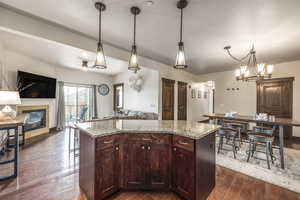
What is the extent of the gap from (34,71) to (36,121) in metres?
1.79

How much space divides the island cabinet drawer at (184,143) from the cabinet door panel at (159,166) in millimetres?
143

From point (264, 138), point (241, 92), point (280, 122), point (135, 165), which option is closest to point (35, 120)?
point (135, 165)

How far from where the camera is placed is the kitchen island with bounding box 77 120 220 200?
167 cm

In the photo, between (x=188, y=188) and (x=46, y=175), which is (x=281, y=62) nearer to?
(x=188, y=188)

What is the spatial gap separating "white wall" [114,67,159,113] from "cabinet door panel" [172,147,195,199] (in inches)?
125

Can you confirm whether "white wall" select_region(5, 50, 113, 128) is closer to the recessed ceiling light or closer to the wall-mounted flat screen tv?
the wall-mounted flat screen tv

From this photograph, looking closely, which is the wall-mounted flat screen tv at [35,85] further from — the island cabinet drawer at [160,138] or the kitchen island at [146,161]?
the island cabinet drawer at [160,138]

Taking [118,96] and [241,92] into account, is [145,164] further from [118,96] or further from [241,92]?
[241,92]

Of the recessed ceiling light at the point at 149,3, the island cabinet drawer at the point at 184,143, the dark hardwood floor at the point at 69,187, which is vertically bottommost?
the dark hardwood floor at the point at 69,187

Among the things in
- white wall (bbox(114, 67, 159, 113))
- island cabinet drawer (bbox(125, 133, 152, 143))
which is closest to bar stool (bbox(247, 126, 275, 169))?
island cabinet drawer (bbox(125, 133, 152, 143))

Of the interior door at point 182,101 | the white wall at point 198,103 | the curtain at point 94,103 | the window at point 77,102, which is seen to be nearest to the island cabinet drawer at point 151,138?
the interior door at point 182,101

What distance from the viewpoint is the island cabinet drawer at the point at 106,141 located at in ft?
5.31

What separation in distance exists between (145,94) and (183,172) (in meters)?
3.98

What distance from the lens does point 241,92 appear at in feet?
19.4
